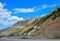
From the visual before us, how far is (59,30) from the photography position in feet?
636

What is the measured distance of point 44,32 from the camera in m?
198

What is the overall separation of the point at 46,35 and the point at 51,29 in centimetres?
830

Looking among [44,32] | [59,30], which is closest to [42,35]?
[44,32]

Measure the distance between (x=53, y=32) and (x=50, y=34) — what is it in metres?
3.10

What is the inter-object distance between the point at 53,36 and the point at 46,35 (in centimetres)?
870

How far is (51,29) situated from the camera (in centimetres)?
19850

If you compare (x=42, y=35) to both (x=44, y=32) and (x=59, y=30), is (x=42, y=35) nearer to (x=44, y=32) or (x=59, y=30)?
(x=44, y=32)

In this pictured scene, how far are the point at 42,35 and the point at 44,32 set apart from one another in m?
3.20

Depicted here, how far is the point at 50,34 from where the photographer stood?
193 meters

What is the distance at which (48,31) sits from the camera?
196625 mm

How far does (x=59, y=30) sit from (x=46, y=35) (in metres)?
12.0

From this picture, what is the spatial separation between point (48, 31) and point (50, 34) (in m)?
4.85

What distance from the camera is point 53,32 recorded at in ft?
630
